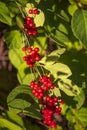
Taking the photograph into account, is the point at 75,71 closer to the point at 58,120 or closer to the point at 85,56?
the point at 85,56

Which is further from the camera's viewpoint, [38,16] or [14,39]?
[14,39]

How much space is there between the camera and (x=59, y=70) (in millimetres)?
1436

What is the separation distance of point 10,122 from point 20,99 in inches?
4.3

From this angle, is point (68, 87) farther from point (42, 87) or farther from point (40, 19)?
point (40, 19)

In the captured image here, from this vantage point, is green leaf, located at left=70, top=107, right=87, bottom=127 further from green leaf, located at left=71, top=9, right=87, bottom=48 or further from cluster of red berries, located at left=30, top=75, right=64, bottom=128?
green leaf, located at left=71, top=9, right=87, bottom=48

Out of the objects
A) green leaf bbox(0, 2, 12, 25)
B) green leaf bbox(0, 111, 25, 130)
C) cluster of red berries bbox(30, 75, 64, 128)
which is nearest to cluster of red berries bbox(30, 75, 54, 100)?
cluster of red berries bbox(30, 75, 64, 128)

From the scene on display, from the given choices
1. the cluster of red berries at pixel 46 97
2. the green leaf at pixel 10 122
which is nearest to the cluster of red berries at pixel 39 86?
the cluster of red berries at pixel 46 97

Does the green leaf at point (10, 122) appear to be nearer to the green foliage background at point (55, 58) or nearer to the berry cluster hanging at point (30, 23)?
the green foliage background at point (55, 58)

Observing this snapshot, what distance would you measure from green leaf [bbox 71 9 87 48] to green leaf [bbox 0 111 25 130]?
41cm

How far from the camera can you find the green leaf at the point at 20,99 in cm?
136

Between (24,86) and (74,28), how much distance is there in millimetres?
328

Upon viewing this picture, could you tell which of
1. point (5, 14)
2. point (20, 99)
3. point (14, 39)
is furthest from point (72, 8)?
point (20, 99)

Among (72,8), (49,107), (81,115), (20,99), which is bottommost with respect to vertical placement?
(81,115)

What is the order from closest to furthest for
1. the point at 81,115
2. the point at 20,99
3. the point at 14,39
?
the point at 20,99
the point at 14,39
the point at 81,115
